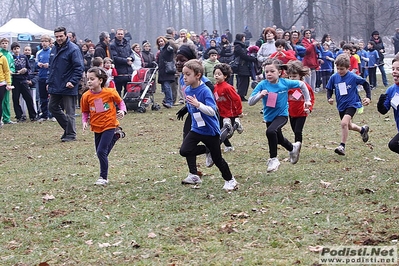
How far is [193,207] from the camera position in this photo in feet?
25.2

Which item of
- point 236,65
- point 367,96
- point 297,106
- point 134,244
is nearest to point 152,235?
point 134,244

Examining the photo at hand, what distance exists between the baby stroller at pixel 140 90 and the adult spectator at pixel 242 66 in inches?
104

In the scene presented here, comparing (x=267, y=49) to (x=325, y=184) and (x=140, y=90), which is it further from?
(x=325, y=184)

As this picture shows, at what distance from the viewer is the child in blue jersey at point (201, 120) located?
8.18 m

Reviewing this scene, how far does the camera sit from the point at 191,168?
9.04m

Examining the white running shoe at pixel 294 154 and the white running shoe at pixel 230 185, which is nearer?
the white running shoe at pixel 230 185

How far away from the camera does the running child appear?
9.17m

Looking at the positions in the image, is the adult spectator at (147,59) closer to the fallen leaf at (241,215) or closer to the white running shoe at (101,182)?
the white running shoe at (101,182)

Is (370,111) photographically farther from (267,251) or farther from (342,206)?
(267,251)

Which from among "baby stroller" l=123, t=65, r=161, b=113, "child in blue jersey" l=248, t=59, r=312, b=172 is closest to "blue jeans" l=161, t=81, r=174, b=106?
"baby stroller" l=123, t=65, r=161, b=113

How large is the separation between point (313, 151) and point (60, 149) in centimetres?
478

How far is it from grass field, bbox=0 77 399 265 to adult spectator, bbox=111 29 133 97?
276 inches

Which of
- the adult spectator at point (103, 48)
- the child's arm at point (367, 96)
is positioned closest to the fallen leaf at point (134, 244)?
the child's arm at point (367, 96)
